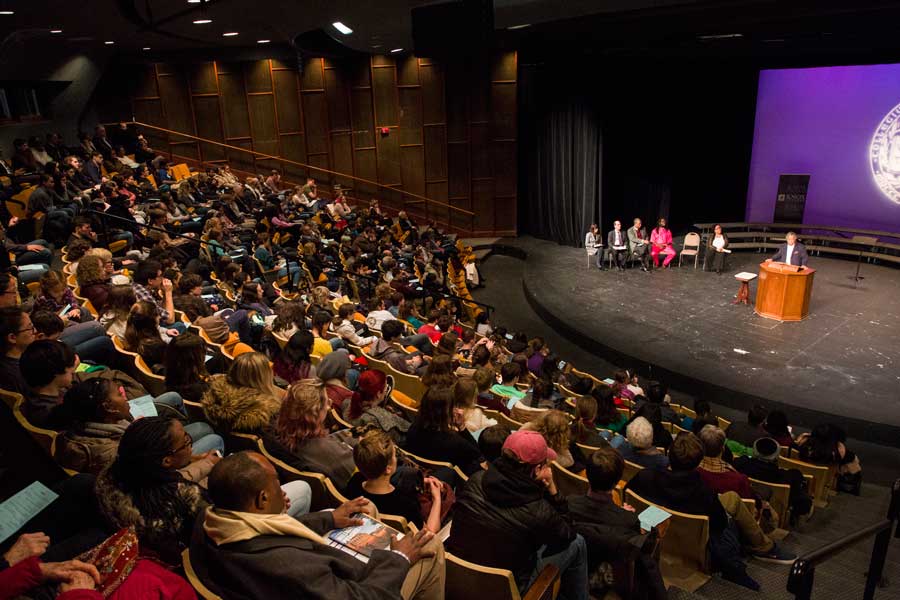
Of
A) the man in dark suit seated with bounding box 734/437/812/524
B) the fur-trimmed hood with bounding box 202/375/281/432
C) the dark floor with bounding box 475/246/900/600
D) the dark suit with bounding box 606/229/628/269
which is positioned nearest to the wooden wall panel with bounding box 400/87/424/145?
the dark suit with bounding box 606/229/628/269

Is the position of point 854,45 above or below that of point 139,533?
above

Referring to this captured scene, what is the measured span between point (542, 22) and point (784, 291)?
4.95 m

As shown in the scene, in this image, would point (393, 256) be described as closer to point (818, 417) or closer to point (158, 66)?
point (818, 417)

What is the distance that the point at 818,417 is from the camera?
6.51 m

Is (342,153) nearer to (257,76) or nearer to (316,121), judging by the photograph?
(316,121)

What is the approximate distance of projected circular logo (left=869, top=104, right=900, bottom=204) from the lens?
1109 centimetres

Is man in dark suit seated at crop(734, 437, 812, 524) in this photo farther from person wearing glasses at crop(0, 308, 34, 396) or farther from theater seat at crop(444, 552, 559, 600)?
person wearing glasses at crop(0, 308, 34, 396)

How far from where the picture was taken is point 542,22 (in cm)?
824

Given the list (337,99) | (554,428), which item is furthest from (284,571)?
(337,99)

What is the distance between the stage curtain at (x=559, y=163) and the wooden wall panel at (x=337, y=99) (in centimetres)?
396

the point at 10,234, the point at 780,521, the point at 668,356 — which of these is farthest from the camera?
the point at 668,356

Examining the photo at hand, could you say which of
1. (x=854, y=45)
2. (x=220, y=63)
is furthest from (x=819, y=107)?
(x=220, y=63)

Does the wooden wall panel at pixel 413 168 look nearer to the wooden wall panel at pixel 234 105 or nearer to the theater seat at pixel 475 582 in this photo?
the wooden wall panel at pixel 234 105

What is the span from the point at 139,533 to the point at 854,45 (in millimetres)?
10375
